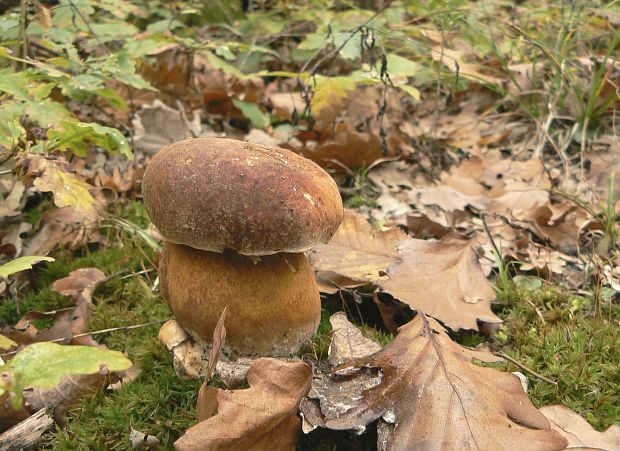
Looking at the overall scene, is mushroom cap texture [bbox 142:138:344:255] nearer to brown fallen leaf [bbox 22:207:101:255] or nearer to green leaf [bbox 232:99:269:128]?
brown fallen leaf [bbox 22:207:101:255]

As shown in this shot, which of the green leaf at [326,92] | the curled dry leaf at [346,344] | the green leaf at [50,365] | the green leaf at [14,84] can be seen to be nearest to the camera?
the green leaf at [50,365]

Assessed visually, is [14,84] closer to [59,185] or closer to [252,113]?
[59,185]

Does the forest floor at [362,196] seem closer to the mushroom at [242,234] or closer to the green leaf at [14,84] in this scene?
the green leaf at [14,84]

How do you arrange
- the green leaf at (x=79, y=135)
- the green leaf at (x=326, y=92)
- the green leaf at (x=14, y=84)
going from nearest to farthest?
1. the green leaf at (x=14, y=84)
2. the green leaf at (x=79, y=135)
3. the green leaf at (x=326, y=92)

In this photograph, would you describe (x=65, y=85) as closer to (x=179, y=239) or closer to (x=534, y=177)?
(x=179, y=239)

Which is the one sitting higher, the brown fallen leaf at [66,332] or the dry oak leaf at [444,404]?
the dry oak leaf at [444,404]

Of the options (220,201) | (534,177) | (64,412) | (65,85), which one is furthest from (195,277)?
(534,177)

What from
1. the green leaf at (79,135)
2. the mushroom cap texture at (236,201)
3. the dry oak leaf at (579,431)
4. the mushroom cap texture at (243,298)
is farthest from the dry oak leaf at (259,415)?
the green leaf at (79,135)

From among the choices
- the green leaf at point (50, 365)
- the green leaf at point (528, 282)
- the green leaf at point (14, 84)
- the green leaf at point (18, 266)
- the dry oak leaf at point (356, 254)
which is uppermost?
the green leaf at point (14, 84)
